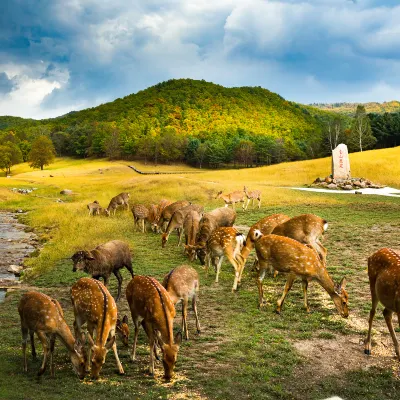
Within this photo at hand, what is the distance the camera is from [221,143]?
91375mm

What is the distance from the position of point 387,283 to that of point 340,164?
115 ft

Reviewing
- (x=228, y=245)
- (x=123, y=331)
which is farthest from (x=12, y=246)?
(x=123, y=331)

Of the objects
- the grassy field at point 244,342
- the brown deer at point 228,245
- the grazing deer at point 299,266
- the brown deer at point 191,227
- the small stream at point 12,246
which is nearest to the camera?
the grassy field at point 244,342

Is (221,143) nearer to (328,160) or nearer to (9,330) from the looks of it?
(328,160)

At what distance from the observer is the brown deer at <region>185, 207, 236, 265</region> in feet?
48.6

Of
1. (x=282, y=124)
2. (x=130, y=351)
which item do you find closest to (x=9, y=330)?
(x=130, y=351)

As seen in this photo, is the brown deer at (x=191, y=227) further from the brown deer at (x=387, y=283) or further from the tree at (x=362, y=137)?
the tree at (x=362, y=137)

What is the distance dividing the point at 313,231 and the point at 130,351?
737 centimetres

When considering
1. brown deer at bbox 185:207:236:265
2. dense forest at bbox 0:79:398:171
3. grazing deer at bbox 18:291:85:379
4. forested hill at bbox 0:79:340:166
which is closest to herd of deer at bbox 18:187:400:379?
grazing deer at bbox 18:291:85:379

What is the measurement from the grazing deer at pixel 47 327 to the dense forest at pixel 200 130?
2774 inches

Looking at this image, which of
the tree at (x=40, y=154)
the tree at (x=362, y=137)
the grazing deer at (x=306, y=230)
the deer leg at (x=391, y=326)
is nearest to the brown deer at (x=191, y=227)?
the grazing deer at (x=306, y=230)

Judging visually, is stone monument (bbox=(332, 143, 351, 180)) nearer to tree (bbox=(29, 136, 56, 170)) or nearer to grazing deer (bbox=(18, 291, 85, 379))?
Result: grazing deer (bbox=(18, 291, 85, 379))

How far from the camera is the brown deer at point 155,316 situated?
273 inches

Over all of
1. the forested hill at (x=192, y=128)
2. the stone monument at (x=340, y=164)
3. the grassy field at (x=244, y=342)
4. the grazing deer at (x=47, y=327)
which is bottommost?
the grassy field at (x=244, y=342)
